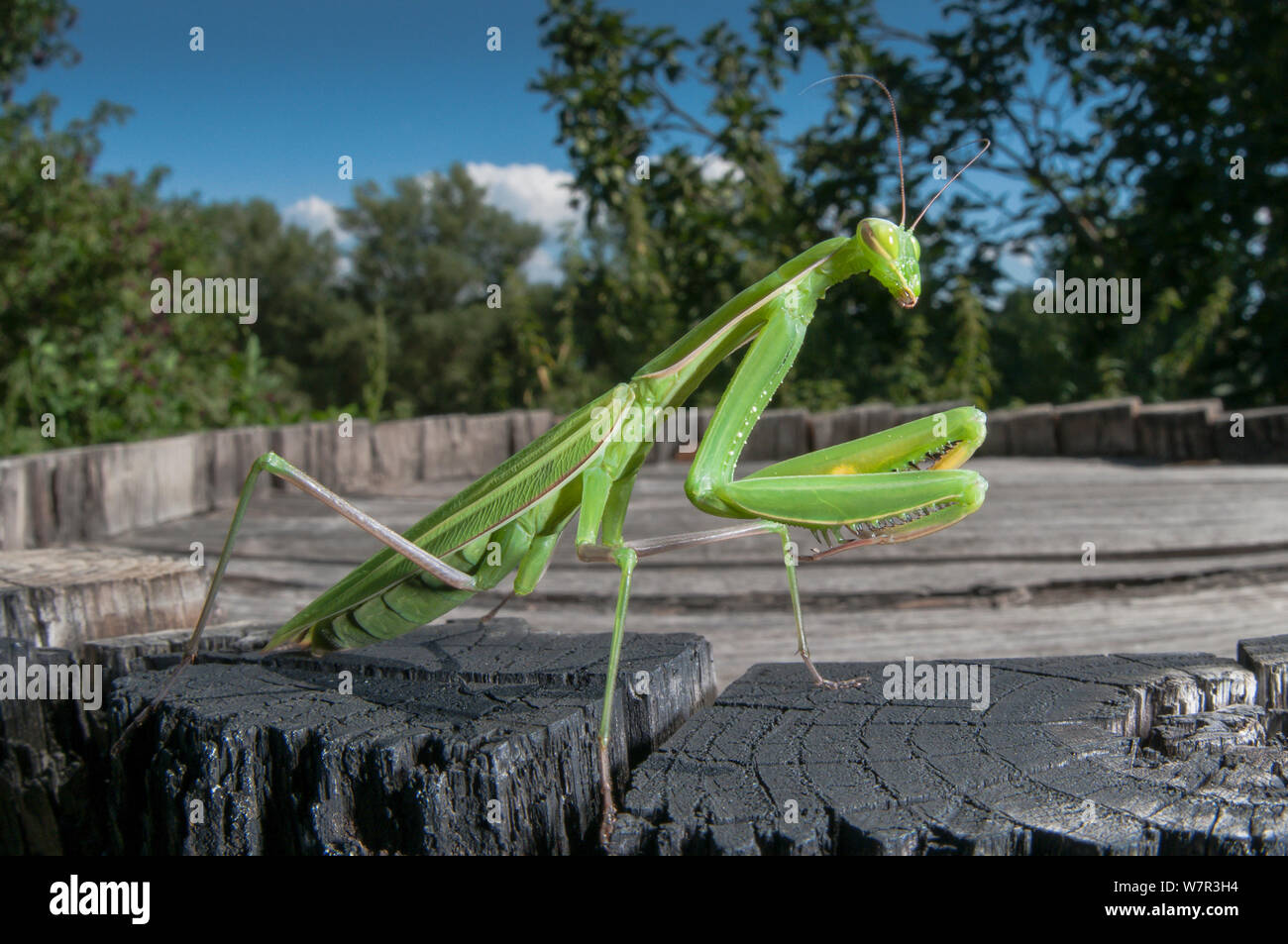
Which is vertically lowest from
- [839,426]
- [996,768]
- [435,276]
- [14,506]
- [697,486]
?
[996,768]

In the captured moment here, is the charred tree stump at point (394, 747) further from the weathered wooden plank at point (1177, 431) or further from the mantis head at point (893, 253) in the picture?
the weathered wooden plank at point (1177, 431)

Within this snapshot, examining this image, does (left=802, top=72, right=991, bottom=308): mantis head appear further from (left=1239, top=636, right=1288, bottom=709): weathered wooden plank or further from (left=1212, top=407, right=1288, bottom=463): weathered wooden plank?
(left=1212, top=407, right=1288, bottom=463): weathered wooden plank

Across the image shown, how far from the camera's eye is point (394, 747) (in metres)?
1.37

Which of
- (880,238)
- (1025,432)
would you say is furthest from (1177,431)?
(880,238)

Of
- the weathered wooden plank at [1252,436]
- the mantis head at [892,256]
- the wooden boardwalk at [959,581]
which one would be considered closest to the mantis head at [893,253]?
the mantis head at [892,256]

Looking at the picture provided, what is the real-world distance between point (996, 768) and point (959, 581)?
1.34 m

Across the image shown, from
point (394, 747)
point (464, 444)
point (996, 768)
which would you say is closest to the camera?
point (996, 768)

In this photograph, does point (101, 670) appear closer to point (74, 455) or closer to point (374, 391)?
point (74, 455)

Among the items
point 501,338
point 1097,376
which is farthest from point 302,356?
point 1097,376

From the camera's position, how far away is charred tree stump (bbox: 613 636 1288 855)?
1.11 meters

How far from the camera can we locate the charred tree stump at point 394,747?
4.36ft

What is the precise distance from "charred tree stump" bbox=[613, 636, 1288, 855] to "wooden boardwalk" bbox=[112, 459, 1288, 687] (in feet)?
2.05

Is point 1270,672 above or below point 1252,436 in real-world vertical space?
below

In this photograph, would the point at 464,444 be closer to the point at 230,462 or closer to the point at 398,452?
the point at 398,452
